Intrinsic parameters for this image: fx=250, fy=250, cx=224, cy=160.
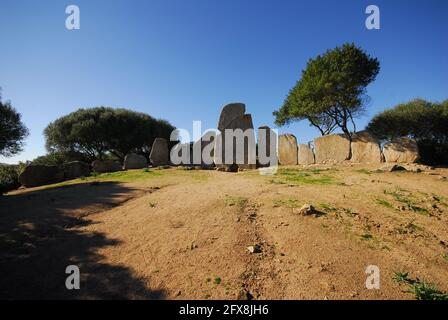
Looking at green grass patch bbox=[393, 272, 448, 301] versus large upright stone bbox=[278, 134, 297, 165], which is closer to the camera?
green grass patch bbox=[393, 272, 448, 301]

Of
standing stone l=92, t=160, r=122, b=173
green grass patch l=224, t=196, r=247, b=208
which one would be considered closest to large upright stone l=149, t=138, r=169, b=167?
standing stone l=92, t=160, r=122, b=173

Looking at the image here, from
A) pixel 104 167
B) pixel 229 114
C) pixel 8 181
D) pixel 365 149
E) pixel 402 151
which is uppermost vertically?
pixel 229 114

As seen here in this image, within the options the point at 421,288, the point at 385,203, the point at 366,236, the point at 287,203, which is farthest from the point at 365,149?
the point at 421,288

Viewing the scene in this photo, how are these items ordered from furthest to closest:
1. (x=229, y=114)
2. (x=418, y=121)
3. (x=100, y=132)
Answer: (x=100, y=132) < (x=418, y=121) < (x=229, y=114)

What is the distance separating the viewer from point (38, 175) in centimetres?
1667

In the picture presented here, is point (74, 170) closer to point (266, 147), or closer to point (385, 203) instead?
point (266, 147)

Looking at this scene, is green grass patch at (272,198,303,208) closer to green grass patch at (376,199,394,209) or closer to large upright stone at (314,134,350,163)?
green grass patch at (376,199,394,209)

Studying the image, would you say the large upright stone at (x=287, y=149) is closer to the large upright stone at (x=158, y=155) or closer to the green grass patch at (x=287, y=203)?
the large upright stone at (x=158, y=155)

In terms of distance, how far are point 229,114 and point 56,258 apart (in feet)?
42.4

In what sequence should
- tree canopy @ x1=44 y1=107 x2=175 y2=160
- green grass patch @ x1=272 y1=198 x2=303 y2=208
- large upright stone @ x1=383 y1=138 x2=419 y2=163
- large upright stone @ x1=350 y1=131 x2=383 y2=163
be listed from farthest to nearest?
tree canopy @ x1=44 y1=107 x2=175 y2=160 → large upright stone @ x1=350 y1=131 x2=383 y2=163 → large upright stone @ x1=383 y1=138 x2=419 y2=163 → green grass patch @ x1=272 y1=198 x2=303 y2=208

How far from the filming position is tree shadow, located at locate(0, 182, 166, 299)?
3.36 metres

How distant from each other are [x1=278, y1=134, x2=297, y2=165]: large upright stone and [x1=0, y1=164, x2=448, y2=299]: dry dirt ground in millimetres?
9760

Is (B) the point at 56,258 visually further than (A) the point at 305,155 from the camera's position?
No
